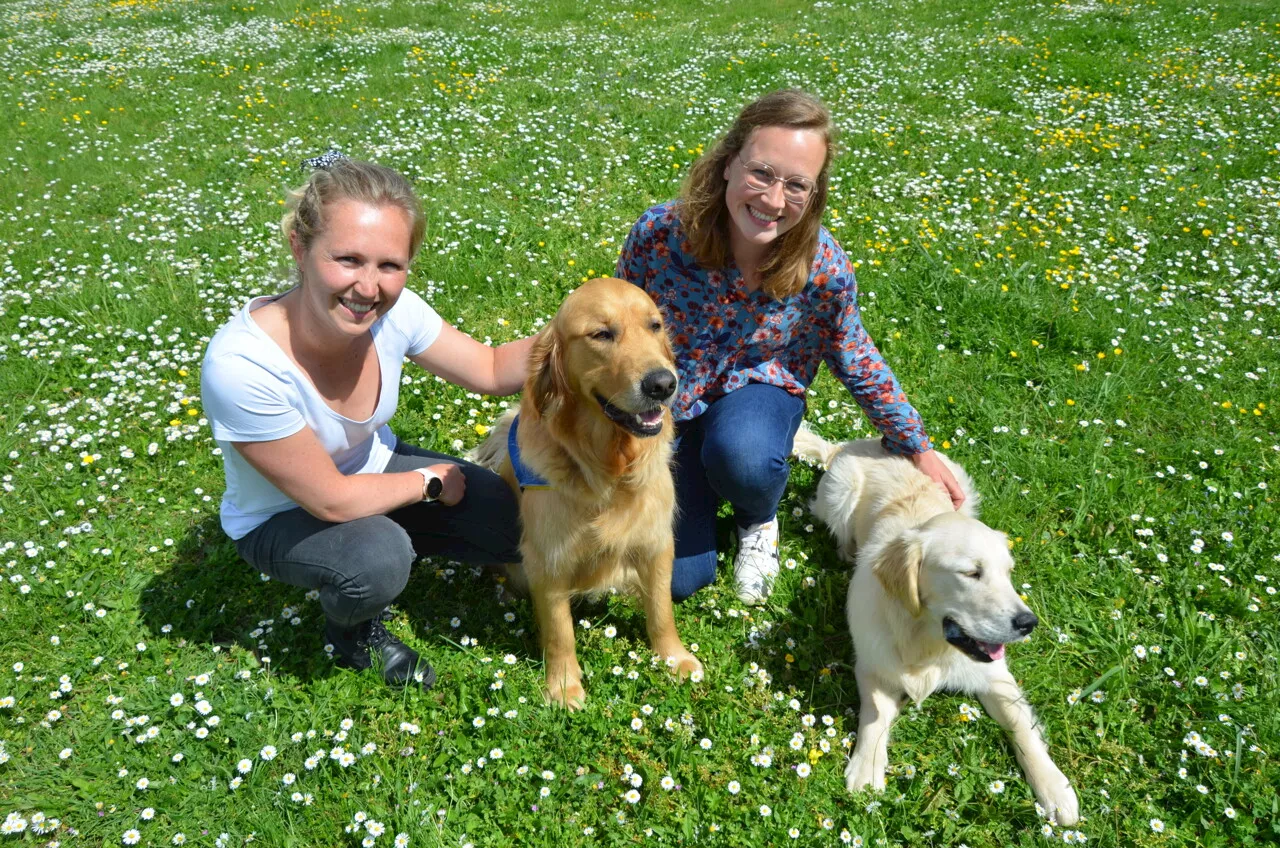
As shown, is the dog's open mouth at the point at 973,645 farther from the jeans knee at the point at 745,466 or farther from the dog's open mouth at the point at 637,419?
the dog's open mouth at the point at 637,419

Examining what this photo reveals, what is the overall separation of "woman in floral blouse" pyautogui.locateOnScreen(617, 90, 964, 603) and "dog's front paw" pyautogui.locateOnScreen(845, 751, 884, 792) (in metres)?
0.85

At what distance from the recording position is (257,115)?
836cm

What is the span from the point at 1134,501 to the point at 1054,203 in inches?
146

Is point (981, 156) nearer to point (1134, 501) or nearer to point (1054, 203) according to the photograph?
point (1054, 203)

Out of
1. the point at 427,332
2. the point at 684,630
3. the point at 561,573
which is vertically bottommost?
the point at 684,630

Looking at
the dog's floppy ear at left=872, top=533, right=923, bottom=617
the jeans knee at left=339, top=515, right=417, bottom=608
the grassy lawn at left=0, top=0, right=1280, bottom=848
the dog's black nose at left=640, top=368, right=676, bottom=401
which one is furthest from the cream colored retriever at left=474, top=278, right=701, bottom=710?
the dog's floppy ear at left=872, top=533, right=923, bottom=617

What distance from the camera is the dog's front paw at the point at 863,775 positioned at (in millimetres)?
2473

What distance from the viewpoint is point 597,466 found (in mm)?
2666

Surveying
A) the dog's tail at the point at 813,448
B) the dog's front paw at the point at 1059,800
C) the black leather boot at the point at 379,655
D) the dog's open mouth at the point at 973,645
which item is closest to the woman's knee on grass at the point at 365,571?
the black leather boot at the point at 379,655

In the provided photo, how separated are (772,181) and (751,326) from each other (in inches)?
25.0

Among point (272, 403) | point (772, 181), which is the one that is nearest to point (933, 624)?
point (772, 181)

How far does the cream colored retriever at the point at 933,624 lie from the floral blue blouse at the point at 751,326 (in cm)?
44

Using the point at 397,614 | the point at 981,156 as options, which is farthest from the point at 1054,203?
the point at 397,614

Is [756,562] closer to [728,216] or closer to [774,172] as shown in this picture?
[728,216]
